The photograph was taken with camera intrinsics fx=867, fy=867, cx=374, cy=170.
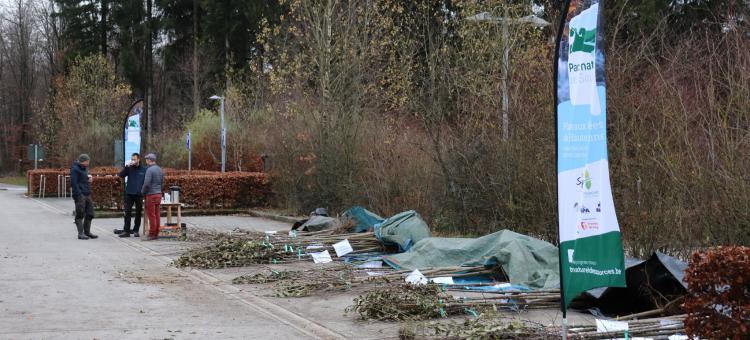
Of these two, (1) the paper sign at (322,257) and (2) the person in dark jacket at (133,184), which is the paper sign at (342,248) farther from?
(2) the person in dark jacket at (133,184)

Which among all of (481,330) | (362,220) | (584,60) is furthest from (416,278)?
(362,220)

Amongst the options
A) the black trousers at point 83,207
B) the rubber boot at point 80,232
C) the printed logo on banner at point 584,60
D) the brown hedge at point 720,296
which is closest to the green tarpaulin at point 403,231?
the black trousers at point 83,207

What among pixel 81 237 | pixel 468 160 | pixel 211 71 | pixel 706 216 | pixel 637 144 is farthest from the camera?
pixel 211 71

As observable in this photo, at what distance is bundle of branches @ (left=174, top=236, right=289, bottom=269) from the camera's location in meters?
14.0

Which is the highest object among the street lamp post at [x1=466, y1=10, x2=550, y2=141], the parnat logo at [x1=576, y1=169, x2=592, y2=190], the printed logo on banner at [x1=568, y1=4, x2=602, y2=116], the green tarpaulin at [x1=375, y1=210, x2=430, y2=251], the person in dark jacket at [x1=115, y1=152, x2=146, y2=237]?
the street lamp post at [x1=466, y1=10, x2=550, y2=141]

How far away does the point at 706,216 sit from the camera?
11.3 metres

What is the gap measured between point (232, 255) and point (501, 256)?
4.86m

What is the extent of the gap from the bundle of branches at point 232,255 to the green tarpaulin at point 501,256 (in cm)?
228

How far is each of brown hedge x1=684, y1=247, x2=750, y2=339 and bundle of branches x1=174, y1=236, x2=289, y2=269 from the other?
8.90m

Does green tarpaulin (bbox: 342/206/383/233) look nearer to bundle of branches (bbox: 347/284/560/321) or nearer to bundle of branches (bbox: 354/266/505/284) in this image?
bundle of branches (bbox: 354/266/505/284)

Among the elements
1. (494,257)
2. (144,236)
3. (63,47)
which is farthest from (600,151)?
(63,47)

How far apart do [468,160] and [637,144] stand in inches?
185

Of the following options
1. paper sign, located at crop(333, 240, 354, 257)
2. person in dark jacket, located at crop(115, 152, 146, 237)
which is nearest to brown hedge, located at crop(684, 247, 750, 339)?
paper sign, located at crop(333, 240, 354, 257)

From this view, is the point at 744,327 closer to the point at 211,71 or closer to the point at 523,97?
the point at 523,97
